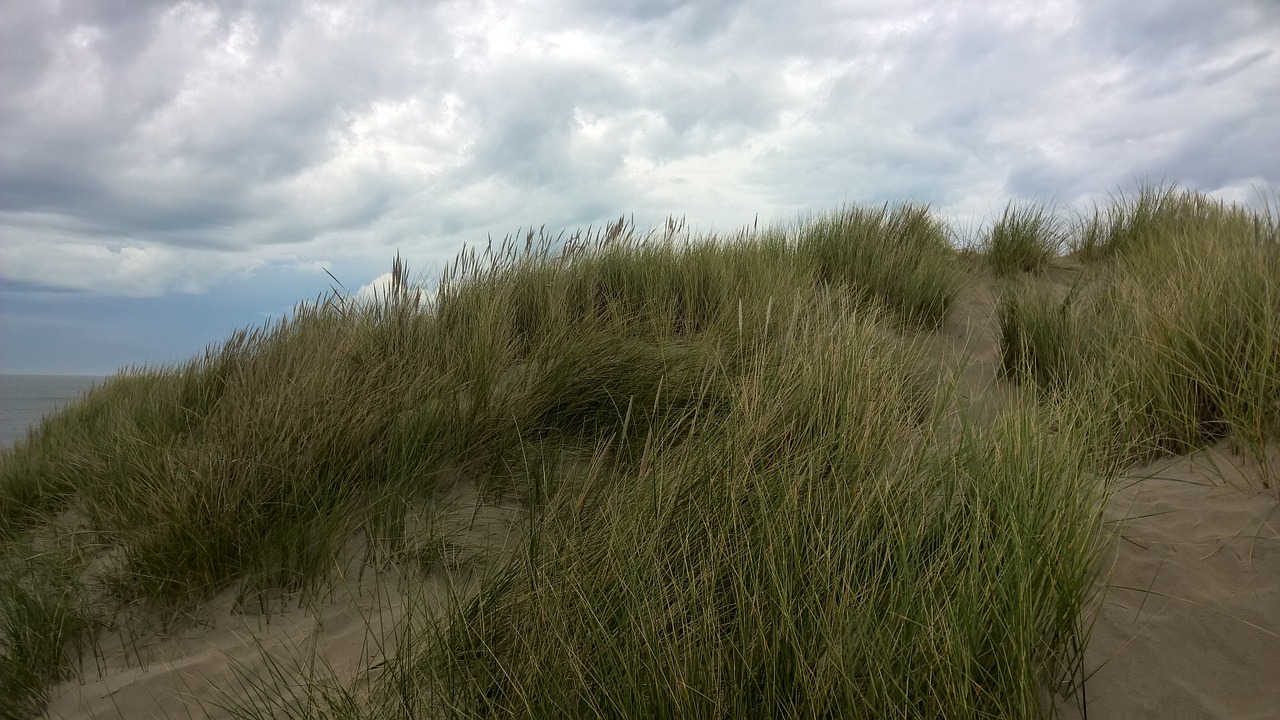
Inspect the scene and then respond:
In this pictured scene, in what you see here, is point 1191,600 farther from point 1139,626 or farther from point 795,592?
point 795,592

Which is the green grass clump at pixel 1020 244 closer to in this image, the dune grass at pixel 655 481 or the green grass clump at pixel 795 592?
the dune grass at pixel 655 481

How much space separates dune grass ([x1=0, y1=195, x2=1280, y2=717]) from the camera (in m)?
1.51

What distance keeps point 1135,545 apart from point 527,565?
6.54 ft

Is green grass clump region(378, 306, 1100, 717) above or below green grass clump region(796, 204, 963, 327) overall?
below

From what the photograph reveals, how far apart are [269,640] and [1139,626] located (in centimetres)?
278

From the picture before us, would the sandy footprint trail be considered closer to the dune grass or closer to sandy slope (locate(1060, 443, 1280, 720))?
the dune grass

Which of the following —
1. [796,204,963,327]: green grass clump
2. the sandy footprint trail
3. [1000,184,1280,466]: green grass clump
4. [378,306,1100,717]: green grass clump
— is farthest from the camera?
[796,204,963,327]: green grass clump

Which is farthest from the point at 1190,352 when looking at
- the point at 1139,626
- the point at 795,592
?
the point at 795,592

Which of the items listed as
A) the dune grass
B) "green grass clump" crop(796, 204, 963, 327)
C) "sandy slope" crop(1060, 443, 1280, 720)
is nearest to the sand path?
"sandy slope" crop(1060, 443, 1280, 720)

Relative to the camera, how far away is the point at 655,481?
196 cm

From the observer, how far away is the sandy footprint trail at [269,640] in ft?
7.50

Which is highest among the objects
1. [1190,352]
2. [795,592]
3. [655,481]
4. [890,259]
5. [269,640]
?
[890,259]

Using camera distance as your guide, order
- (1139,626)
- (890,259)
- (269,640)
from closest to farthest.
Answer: (1139,626) → (269,640) → (890,259)

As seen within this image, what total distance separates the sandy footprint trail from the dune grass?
10 centimetres
